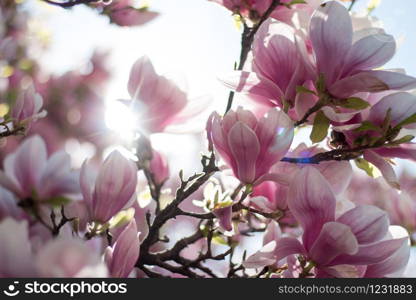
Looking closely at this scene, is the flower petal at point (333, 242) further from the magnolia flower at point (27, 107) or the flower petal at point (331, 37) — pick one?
the magnolia flower at point (27, 107)

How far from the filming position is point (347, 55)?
64cm

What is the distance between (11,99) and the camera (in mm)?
1526

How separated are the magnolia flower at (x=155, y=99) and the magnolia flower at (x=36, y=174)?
5.7 inches

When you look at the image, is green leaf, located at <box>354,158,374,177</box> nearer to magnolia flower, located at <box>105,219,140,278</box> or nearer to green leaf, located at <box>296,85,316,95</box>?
green leaf, located at <box>296,85,316,95</box>

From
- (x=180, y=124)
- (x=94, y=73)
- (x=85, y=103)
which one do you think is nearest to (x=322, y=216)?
(x=180, y=124)

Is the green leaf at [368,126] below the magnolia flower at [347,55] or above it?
below

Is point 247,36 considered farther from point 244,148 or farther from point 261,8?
point 244,148

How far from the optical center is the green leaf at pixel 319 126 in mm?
664

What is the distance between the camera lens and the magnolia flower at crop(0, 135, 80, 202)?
2.42 feet

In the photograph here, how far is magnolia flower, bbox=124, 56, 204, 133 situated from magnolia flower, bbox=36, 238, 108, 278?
338 millimetres

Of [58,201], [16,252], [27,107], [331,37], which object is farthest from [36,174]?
[331,37]

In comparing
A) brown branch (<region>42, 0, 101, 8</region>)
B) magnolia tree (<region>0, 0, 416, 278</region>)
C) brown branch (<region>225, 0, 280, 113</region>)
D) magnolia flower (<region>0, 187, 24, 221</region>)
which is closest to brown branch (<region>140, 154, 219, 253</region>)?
magnolia tree (<region>0, 0, 416, 278</region>)

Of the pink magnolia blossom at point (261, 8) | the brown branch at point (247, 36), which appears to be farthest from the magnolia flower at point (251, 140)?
the pink magnolia blossom at point (261, 8)

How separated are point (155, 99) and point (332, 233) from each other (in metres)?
0.34
